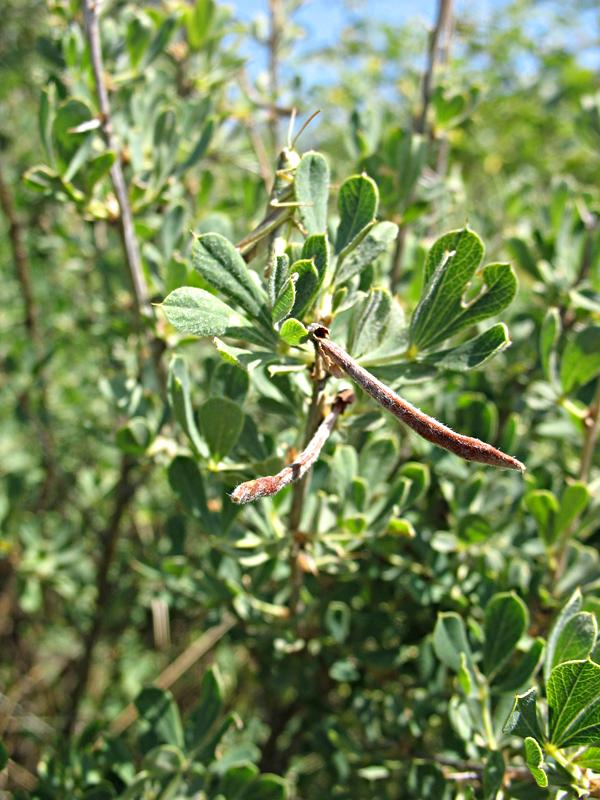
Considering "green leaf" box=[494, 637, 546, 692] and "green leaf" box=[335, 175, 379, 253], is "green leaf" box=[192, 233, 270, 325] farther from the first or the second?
"green leaf" box=[494, 637, 546, 692]

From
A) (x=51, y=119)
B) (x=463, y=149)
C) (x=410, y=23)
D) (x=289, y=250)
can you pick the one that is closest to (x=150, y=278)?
(x=51, y=119)

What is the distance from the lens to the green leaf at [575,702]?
2.10 feet

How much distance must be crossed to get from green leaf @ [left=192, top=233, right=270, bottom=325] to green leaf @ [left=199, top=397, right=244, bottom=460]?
0.13 meters

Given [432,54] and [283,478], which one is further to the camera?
[432,54]

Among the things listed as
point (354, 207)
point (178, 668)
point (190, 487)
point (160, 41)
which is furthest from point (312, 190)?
point (178, 668)

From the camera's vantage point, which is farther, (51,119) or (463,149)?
(463,149)

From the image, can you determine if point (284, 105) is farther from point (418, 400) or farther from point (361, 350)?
point (361, 350)

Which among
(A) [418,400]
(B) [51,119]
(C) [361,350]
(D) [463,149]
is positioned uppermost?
(B) [51,119]

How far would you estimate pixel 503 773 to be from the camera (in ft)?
2.57

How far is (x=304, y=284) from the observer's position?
0.68 meters

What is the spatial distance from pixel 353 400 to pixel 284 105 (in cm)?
112

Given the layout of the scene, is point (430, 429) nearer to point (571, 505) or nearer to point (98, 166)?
point (571, 505)

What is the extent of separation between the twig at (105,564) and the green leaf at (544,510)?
720 mm

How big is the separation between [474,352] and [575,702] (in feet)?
1.13
